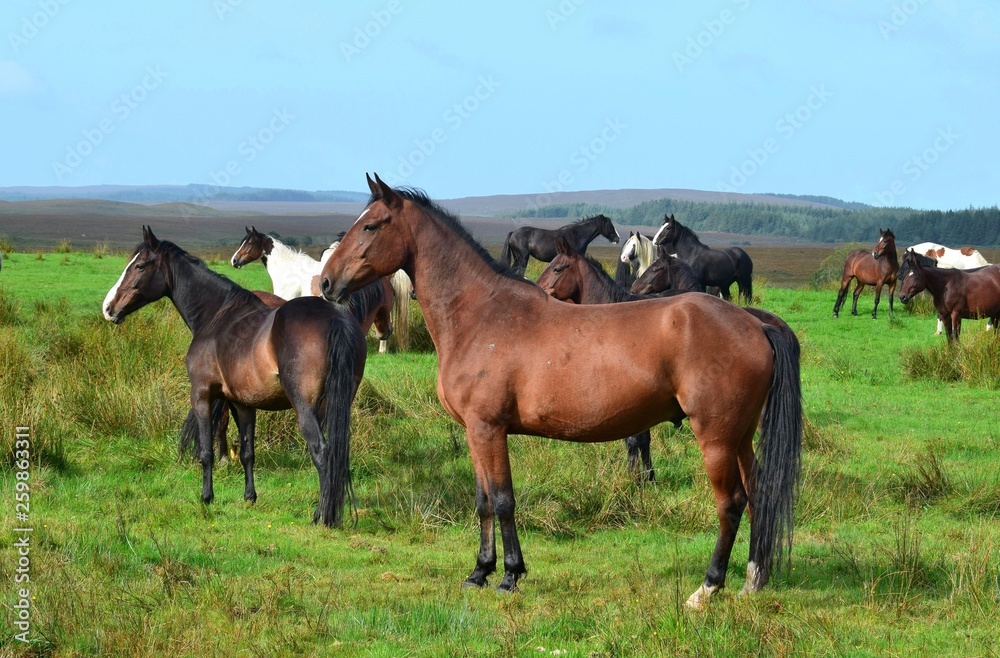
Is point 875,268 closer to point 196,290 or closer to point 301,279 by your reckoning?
point 301,279

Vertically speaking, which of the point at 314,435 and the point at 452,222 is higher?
the point at 452,222

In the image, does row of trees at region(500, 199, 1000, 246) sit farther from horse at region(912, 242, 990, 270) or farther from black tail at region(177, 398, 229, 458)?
black tail at region(177, 398, 229, 458)

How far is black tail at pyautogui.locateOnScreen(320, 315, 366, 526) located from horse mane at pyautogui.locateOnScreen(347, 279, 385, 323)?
13.2 ft

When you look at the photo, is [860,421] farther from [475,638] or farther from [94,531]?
[94,531]

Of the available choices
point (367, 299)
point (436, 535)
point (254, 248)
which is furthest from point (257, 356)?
point (254, 248)

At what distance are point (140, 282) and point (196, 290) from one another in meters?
0.52

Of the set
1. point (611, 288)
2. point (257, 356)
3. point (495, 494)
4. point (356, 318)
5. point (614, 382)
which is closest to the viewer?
point (614, 382)

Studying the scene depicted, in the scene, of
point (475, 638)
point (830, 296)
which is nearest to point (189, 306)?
point (475, 638)

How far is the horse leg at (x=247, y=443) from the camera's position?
7.70 metres

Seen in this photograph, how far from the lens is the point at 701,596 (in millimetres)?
5172

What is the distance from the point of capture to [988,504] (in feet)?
24.1

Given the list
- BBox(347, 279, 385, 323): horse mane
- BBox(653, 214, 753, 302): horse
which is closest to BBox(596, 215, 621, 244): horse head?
BBox(653, 214, 753, 302): horse

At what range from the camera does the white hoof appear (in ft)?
16.8

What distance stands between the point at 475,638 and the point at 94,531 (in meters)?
3.03
